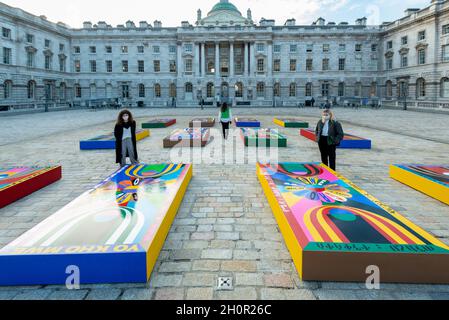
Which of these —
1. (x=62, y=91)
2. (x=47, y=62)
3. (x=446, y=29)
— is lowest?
→ (x=62, y=91)

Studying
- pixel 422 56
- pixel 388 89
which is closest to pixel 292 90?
pixel 388 89

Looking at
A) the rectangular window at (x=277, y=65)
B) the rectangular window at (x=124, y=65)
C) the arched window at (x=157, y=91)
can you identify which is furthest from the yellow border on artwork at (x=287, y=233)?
the rectangular window at (x=124, y=65)

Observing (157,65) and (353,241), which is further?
(157,65)

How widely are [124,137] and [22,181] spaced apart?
253cm

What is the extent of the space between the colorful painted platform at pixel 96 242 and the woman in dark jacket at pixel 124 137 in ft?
8.40

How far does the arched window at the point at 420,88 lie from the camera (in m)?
45.5

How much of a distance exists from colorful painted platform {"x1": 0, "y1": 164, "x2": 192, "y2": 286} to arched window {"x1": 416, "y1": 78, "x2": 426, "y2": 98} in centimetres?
4956

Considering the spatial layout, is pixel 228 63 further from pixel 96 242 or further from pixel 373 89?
pixel 96 242

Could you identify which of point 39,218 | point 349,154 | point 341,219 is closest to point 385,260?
point 341,219

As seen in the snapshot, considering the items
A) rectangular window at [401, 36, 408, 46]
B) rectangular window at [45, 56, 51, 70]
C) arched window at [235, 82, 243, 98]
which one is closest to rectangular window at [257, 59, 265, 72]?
arched window at [235, 82, 243, 98]

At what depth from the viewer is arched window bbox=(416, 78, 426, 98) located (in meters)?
45.5

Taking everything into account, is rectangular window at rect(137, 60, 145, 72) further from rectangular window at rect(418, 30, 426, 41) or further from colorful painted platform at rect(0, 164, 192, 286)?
colorful painted platform at rect(0, 164, 192, 286)

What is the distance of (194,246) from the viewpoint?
4703 millimetres

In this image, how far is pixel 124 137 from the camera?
862 cm
